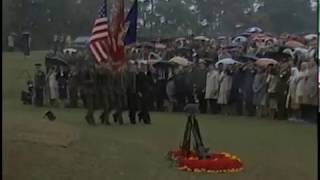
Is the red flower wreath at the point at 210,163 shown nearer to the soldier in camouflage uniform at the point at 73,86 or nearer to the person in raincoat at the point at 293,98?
the person in raincoat at the point at 293,98

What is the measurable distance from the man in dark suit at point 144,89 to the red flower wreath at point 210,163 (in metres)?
0.40

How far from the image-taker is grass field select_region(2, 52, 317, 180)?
521cm

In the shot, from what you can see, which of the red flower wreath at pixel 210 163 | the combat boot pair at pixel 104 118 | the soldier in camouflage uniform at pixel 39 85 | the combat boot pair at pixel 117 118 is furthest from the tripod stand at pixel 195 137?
the soldier in camouflage uniform at pixel 39 85

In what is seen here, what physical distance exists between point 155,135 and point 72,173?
747 mm

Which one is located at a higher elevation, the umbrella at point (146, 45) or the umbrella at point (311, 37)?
the umbrella at point (311, 37)

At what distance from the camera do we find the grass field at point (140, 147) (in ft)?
17.1

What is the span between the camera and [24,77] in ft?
18.2

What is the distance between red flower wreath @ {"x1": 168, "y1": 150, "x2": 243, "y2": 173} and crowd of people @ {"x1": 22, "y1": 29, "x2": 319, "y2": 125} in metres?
0.35

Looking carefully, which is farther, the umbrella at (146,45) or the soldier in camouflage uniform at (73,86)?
the soldier in camouflage uniform at (73,86)

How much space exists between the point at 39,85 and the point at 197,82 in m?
1.29

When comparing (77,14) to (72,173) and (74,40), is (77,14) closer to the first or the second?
(74,40)

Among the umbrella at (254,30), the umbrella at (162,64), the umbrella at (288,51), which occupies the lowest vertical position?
the umbrella at (162,64)

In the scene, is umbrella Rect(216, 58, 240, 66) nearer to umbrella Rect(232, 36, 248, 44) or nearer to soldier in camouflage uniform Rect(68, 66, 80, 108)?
umbrella Rect(232, 36, 248, 44)

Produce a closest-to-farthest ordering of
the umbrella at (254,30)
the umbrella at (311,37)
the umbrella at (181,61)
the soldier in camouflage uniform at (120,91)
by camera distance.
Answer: the umbrella at (311,37) → the umbrella at (254,30) → the umbrella at (181,61) → the soldier in camouflage uniform at (120,91)
